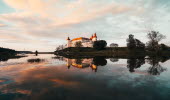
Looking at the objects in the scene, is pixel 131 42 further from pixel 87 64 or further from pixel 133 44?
pixel 87 64

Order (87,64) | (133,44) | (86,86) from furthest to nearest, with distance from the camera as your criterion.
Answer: (133,44)
(87,64)
(86,86)

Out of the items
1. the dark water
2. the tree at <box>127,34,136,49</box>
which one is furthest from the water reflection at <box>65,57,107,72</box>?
the tree at <box>127,34,136,49</box>

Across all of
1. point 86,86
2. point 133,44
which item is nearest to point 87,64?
point 86,86

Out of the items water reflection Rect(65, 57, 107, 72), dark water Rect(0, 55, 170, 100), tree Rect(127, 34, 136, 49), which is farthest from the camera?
tree Rect(127, 34, 136, 49)

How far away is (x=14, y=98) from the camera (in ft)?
23.7

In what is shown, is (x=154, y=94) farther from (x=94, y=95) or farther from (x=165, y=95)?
(x=94, y=95)

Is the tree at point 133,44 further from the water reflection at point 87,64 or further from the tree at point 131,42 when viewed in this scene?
the water reflection at point 87,64

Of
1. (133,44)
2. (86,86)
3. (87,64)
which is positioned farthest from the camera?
(133,44)

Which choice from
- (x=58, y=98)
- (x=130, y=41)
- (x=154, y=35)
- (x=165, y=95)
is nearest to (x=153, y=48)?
(x=154, y=35)

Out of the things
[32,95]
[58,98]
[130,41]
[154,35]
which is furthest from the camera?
[130,41]

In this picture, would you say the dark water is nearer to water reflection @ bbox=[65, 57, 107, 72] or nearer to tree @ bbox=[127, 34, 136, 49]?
water reflection @ bbox=[65, 57, 107, 72]

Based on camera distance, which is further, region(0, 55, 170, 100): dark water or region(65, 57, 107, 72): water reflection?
region(65, 57, 107, 72): water reflection

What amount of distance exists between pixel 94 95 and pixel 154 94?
16.4 ft

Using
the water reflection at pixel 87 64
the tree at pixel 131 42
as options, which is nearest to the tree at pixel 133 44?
the tree at pixel 131 42
